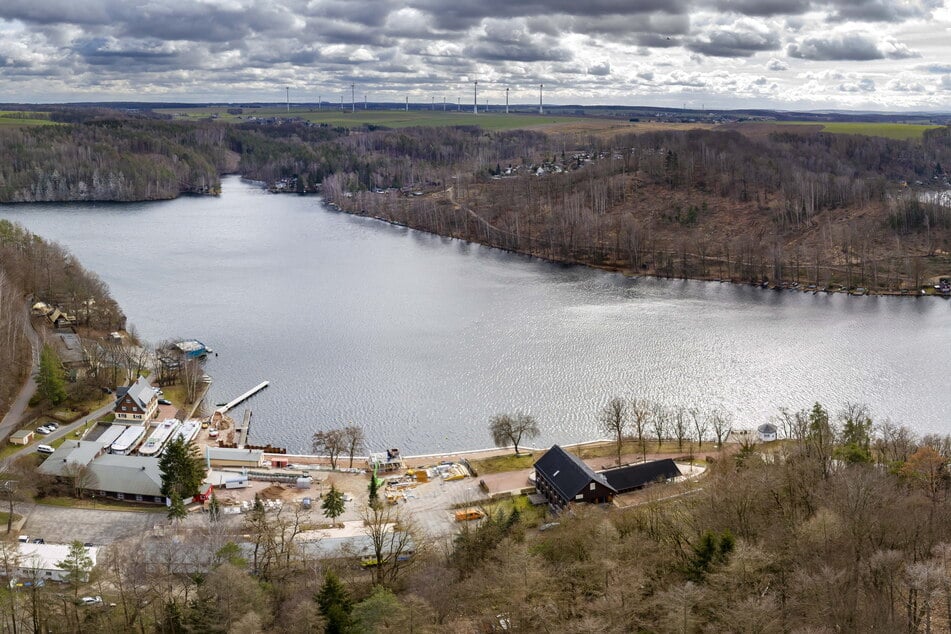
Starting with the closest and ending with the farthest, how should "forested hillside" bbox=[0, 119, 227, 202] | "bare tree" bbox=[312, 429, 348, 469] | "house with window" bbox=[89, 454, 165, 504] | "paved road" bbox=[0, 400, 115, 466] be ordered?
"house with window" bbox=[89, 454, 165, 504]
"paved road" bbox=[0, 400, 115, 466]
"bare tree" bbox=[312, 429, 348, 469]
"forested hillside" bbox=[0, 119, 227, 202]

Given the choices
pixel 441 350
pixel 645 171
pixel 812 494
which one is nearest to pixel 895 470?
pixel 812 494

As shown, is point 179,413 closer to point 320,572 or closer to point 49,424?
point 49,424

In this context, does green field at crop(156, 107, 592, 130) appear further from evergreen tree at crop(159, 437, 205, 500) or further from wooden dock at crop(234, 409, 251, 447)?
evergreen tree at crop(159, 437, 205, 500)

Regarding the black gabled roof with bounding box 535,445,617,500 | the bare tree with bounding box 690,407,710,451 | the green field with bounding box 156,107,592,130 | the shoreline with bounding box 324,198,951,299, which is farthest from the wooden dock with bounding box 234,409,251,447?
the green field with bounding box 156,107,592,130

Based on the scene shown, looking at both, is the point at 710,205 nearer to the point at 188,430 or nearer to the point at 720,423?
the point at 720,423

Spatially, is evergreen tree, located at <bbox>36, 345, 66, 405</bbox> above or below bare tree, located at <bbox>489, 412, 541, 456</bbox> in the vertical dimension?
above

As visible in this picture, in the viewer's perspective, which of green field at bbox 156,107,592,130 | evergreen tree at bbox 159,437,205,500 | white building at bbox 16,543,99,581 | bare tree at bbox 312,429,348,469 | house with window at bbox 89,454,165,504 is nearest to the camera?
white building at bbox 16,543,99,581

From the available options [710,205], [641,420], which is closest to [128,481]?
[641,420]
